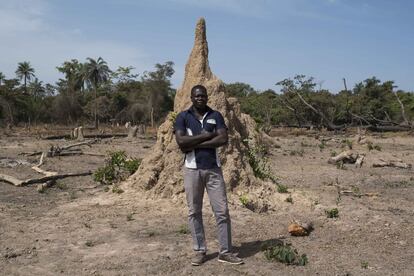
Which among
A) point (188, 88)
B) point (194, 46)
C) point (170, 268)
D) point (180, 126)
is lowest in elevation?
point (170, 268)

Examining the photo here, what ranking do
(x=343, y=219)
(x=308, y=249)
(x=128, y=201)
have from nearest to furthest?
(x=308, y=249), (x=343, y=219), (x=128, y=201)

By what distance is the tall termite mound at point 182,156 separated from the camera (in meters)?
7.16

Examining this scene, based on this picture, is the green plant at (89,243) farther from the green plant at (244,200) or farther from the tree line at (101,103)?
the tree line at (101,103)

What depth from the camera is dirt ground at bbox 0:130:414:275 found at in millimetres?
4625

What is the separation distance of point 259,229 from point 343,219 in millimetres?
1274

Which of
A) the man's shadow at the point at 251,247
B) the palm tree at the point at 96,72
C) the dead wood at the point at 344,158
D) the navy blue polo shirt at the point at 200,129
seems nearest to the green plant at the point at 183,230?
the man's shadow at the point at 251,247

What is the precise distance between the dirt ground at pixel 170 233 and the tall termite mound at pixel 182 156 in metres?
0.29

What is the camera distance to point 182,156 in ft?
23.7

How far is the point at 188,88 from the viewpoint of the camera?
320 inches

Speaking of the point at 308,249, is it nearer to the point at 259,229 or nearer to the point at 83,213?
the point at 259,229

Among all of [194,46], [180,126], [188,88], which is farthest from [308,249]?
[194,46]

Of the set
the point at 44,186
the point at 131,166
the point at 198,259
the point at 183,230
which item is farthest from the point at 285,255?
the point at 44,186

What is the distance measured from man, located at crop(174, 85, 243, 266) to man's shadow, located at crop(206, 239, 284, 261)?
1.00 feet

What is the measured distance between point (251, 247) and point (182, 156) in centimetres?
237
